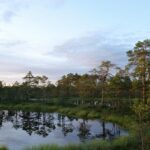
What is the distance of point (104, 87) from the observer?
81.6m

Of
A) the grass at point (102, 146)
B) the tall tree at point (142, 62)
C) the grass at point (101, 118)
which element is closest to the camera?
the grass at point (102, 146)

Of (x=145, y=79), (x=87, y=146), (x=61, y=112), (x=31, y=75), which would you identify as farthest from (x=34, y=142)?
(x=31, y=75)

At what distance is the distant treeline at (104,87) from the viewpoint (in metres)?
57.5

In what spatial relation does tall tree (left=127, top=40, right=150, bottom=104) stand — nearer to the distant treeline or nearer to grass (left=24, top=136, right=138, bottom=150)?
the distant treeline

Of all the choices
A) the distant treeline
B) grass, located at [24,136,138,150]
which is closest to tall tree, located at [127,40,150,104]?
the distant treeline

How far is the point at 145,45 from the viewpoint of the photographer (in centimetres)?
5738

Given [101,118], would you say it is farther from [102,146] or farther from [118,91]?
[102,146]

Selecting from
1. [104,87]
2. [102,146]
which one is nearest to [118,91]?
[104,87]

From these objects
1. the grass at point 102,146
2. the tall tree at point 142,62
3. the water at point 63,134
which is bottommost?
the water at point 63,134

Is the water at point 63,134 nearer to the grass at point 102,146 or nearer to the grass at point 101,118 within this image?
the grass at point 101,118

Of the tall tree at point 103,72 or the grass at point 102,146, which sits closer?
the grass at point 102,146

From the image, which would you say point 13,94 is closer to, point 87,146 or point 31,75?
point 31,75

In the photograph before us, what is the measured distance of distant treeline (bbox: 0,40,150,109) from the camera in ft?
189

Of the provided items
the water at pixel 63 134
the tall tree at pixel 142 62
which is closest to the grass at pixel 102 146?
the water at pixel 63 134
